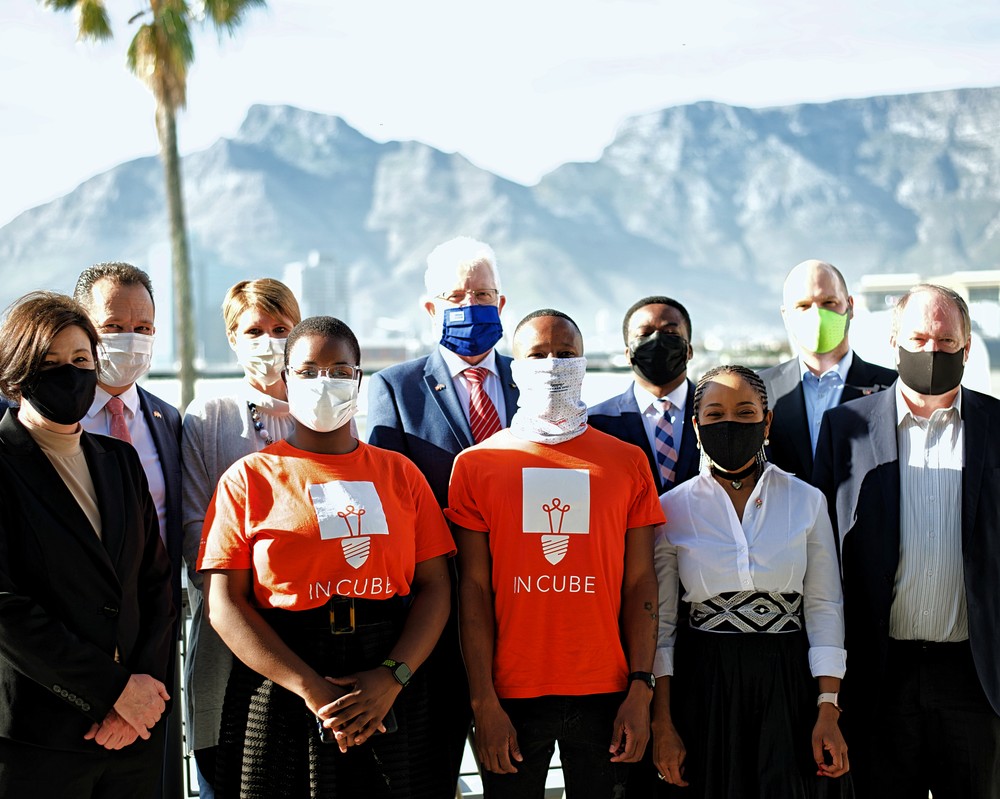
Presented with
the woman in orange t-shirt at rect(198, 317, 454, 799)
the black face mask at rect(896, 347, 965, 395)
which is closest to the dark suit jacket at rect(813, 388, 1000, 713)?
the black face mask at rect(896, 347, 965, 395)

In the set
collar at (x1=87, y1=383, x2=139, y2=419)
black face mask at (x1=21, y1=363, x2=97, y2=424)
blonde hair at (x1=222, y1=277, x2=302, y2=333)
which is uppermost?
blonde hair at (x1=222, y1=277, x2=302, y2=333)

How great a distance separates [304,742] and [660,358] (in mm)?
2029

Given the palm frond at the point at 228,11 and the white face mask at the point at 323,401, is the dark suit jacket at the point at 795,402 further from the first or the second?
the palm frond at the point at 228,11

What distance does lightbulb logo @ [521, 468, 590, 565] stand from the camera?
3.37m

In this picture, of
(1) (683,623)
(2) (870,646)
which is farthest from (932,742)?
(1) (683,623)

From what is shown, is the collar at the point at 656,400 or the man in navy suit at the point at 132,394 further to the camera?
the collar at the point at 656,400

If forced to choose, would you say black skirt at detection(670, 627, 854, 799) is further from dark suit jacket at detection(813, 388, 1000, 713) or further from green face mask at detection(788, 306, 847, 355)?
green face mask at detection(788, 306, 847, 355)

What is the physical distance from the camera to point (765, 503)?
3.54 metres

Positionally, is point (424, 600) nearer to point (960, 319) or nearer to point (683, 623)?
point (683, 623)

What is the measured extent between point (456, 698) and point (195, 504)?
3.88 feet

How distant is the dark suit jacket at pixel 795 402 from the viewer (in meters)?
4.33

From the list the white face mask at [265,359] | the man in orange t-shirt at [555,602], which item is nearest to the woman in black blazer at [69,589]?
the white face mask at [265,359]

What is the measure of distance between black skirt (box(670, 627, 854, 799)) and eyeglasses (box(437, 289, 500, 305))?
1567 millimetres

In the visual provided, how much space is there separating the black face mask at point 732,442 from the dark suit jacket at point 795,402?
75 centimetres
